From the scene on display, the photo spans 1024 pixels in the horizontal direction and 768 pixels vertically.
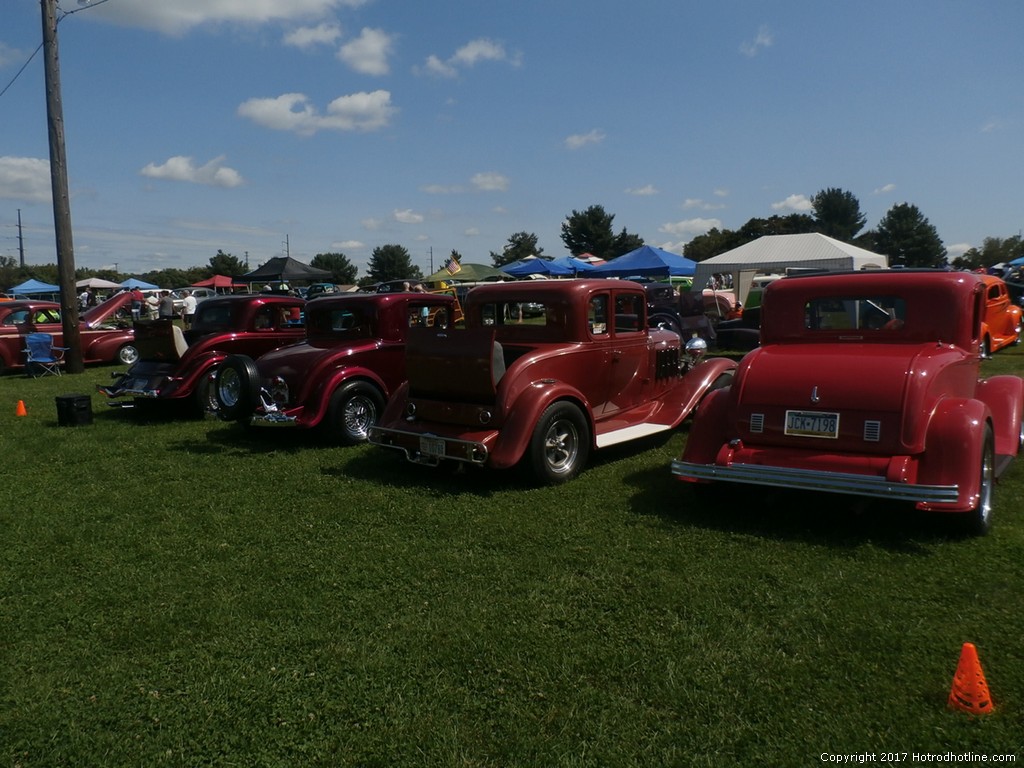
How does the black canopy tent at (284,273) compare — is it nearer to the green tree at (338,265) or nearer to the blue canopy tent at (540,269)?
the blue canopy tent at (540,269)

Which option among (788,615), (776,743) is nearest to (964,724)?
(776,743)

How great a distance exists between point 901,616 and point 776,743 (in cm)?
135

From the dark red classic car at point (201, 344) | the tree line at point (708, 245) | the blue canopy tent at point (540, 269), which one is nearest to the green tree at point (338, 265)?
the tree line at point (708, 245)

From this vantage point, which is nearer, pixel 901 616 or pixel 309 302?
pixel 901 616

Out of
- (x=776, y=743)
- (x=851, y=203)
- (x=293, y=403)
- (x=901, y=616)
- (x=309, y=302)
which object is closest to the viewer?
(x=776, y=743)

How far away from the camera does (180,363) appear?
33.1 feet

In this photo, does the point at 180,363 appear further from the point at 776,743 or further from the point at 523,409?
the point at 776,743

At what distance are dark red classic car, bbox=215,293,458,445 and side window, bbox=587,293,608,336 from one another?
1.86 m

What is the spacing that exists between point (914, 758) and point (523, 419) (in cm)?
391

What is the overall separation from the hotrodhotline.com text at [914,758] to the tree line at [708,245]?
63200mm

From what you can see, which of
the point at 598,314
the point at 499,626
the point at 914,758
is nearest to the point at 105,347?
the point at 598,314

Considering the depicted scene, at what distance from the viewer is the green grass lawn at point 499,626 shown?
2928 mm

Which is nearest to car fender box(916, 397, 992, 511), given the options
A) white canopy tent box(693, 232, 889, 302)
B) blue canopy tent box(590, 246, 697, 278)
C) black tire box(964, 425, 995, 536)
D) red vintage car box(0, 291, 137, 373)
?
black tire box(964, 425, 995, 536)

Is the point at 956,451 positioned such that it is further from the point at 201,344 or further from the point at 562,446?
the point at 201,344
